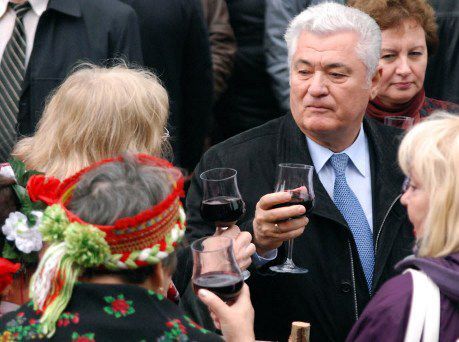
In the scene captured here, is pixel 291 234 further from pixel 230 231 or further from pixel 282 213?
pixel 230 231

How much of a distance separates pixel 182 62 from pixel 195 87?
20cm

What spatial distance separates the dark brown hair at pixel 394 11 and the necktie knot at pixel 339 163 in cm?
128

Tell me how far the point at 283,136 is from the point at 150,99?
0.75 metres

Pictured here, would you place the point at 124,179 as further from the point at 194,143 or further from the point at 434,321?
the point at 194,143

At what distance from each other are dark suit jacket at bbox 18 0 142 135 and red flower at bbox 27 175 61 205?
1700mm

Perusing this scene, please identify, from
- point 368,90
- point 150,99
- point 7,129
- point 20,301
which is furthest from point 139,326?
point 7,129

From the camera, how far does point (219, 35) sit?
7105mm

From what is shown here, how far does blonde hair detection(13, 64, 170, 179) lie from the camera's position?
4066 mm

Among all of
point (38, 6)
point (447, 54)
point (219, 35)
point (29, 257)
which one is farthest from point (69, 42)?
point (447, 54)

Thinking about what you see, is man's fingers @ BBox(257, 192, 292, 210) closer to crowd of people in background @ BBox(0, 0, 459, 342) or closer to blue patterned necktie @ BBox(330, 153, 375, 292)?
crowd of people in background @ BBox(0, 0, 459, 342)

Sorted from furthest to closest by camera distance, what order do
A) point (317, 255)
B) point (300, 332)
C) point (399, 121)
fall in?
point (399, 121), point (317, 255), point (300, 332)

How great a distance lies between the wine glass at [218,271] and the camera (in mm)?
3318

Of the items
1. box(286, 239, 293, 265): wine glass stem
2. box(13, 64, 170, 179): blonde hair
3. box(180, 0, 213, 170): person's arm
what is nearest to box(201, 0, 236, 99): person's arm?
box(180, 0, 213, 170): person's arm

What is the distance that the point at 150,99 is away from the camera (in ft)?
13.8
